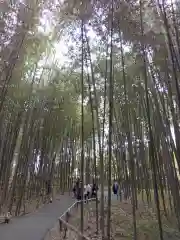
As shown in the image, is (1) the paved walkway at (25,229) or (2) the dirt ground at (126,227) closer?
(1) the paved walkway at (25,229)

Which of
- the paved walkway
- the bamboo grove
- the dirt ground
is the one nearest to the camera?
the bamboo grove

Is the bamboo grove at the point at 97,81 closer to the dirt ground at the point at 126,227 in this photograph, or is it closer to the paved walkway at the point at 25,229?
the dirt ground at the point at 126,227

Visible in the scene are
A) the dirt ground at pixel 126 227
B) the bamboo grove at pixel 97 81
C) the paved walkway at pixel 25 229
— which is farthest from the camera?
the dirt ground at pixel 126 227

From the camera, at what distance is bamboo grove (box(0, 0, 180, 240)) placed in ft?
12.4

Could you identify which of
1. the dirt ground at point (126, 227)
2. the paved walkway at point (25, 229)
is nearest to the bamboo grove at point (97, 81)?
the dirt ground at point (126, 227)

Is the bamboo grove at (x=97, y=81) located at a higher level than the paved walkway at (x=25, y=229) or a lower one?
higher

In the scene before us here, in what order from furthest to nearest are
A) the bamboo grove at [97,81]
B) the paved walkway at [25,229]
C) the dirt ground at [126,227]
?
the dirt ground at [126,227] → the paved walkway at [25,229] → the bamboo grove at [97,81]

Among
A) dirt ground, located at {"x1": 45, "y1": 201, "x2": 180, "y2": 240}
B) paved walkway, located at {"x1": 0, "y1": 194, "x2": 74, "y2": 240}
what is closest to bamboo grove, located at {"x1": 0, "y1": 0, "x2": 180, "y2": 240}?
dirt ground, located at {"x1": 45, "y1": 201, "x2": 180, "y2": 240}

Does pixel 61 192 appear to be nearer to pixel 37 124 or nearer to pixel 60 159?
pixel 60 159

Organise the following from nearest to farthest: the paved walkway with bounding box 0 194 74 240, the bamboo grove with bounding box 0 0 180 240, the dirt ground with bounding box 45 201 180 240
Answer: the bamboo grove with bounding box 0 0 180 240 → the paved walkway with bounding box 0 194 74 240 → the dirt ground with bounding box 45 201 180 240

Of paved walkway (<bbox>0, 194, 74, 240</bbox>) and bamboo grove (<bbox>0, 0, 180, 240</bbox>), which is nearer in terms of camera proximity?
bamboo grove (<bbox>0, 0, 180, 240</bbox>)

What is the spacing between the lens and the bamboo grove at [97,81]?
3.77 m

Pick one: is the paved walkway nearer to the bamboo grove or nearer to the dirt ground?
the dirt ground

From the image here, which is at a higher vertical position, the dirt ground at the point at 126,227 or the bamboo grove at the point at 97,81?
the bamboo grove at the point at 97,81
